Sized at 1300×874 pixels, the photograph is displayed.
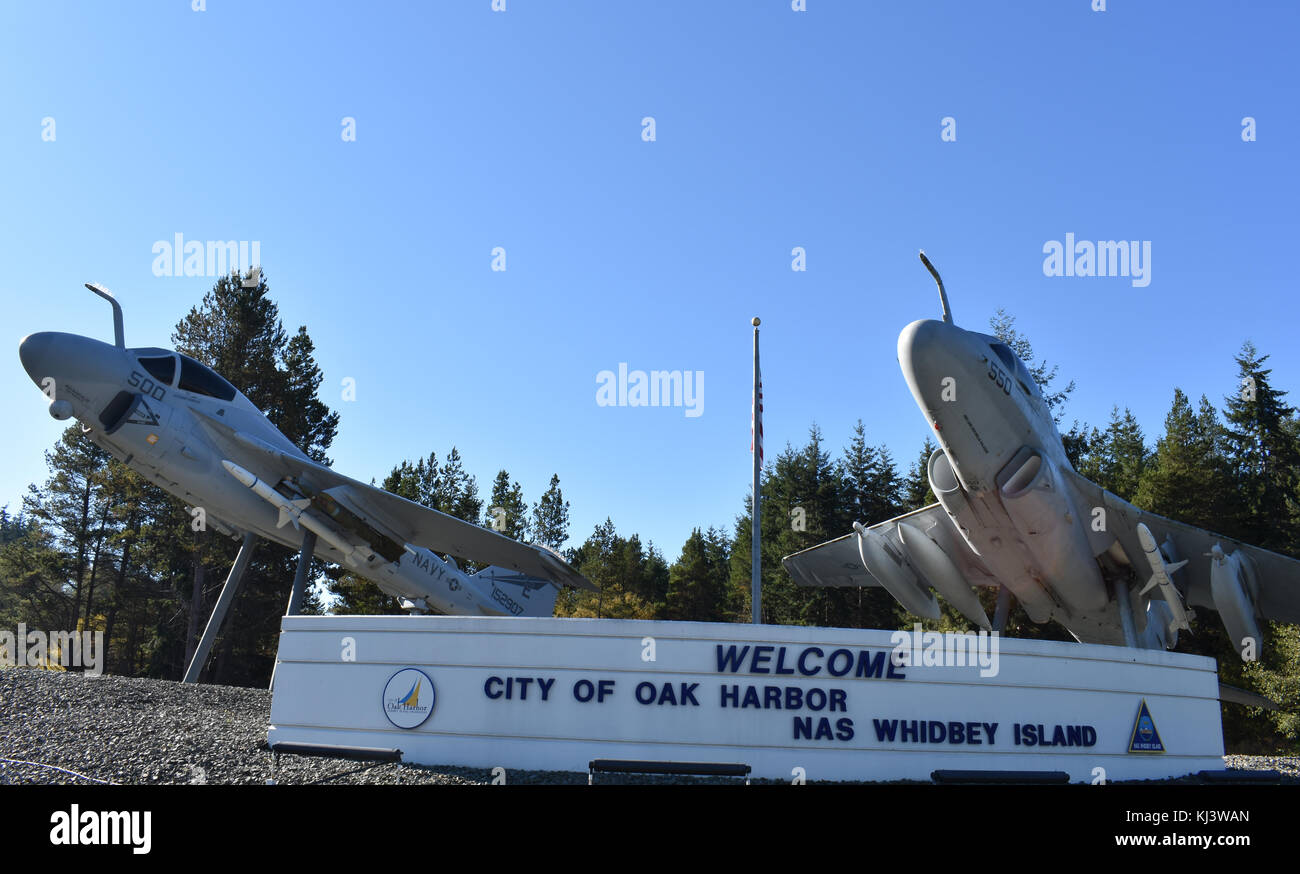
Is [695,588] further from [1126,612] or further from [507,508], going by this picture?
[1126,612]

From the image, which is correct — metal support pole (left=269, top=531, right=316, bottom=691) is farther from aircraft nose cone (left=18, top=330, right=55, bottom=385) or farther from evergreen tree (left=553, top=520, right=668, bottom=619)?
evergreen tree (left=553, top=520, right=668, bottom=619)

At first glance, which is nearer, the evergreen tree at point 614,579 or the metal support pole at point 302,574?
the metal support pole at point 302,574

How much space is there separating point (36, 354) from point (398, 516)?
759 cm

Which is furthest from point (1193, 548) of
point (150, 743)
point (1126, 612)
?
point (150, 743)

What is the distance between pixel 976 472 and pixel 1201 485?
26709 mm

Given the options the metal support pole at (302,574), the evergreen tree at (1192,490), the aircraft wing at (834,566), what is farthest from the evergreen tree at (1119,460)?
the metal support pole at (302,574)

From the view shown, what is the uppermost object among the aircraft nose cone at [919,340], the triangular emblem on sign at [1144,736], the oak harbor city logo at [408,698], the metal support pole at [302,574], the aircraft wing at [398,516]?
the aircraft nose cone at [919,340]

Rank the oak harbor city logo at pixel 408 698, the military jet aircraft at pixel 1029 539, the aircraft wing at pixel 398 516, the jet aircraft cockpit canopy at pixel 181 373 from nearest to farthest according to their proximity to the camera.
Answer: the oak harbor city logo at pixel 408 698 < the military jet aircraft at pixel 1029 539 < the jet aircraft cockpit canopy at pixel 181 373 < the aircraft wing at pixel 398 516

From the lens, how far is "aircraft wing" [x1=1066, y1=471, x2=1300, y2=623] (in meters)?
14.7

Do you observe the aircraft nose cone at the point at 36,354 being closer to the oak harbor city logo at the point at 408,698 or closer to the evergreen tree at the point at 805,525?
the oak harbor city logo at the point at 408,698

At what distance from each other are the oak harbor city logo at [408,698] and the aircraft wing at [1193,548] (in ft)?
36.9

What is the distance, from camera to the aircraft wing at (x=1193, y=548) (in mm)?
14695
